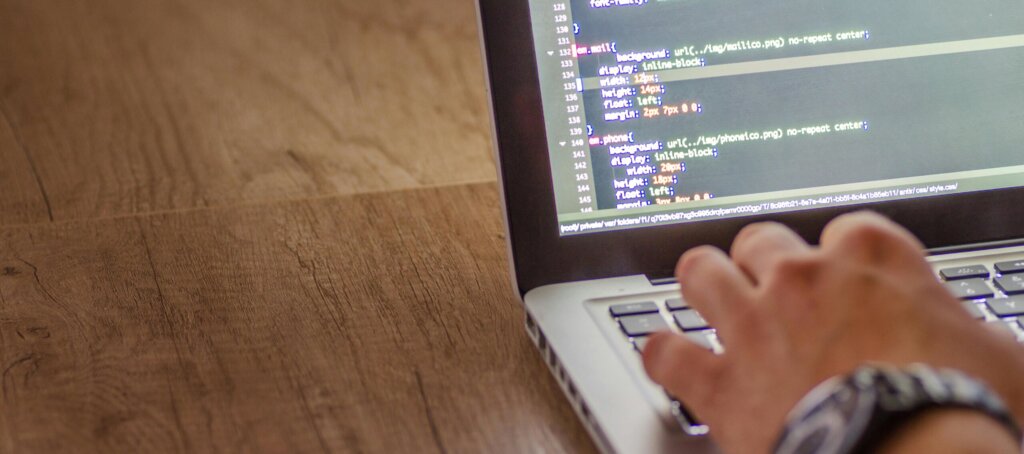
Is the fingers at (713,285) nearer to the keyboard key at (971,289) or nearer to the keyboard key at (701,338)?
the keyboard key at (701,338)

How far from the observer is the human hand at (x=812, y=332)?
0.47 m

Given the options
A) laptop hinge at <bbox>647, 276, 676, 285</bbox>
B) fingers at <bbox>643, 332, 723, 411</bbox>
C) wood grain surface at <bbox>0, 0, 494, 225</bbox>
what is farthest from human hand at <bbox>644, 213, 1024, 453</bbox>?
wood grain surface at <bbox>0, 0, 494, 225</bbox>

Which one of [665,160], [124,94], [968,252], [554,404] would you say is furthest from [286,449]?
[124,94]

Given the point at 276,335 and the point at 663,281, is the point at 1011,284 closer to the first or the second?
the point at 663,281

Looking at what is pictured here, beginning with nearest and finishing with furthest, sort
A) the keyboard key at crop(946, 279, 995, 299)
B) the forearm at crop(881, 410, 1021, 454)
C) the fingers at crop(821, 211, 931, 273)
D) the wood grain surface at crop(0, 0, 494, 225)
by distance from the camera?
1. the forearm at crop(881, 410, 1021, 454)
2. the fingers at crop(821, 211, 931, 273)
3. the keyboard key at crop(946, 279, 995, 299)
4. the wood grain surface at crop(0, 0, 494, 225)

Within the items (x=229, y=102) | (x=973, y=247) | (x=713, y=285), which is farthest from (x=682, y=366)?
(x=229, y=102)

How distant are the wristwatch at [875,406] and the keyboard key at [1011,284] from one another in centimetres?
21

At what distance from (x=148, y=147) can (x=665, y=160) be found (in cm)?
52

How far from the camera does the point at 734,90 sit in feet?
2.13

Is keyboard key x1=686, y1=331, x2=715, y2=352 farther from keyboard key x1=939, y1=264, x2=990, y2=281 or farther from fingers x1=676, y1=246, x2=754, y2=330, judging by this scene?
keyboard key x1=939, y1=264, x2=990, y2=281

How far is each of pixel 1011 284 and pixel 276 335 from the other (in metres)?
0.43

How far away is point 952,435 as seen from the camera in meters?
0.40

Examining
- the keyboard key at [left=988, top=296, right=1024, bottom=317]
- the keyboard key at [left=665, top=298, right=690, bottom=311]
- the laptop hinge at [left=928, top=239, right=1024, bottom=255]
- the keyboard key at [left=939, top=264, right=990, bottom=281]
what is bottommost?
the laptop hinge at [left=928, top=239, right=1024, bottom=255]

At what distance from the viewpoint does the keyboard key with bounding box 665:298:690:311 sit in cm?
59
